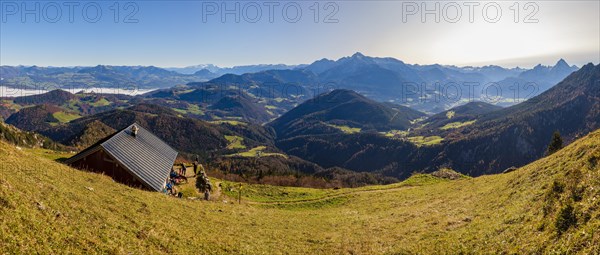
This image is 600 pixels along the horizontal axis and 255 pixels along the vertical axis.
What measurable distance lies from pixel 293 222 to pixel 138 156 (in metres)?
23.5

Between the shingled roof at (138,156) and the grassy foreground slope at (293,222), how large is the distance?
31.5 ft

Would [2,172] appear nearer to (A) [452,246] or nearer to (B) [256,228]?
(B) [256,228]

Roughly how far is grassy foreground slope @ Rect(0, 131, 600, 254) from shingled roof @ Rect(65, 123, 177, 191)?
9.60m

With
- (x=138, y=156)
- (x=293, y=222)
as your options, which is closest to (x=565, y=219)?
(x=293, y=222)

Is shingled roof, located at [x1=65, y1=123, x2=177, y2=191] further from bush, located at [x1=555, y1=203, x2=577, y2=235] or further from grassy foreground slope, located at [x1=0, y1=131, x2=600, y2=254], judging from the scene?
bush, located at [x1=555, y1=203, x2=577, y2=235]

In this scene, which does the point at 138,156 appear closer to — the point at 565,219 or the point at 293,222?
the point at 293,222

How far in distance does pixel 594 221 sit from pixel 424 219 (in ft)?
50.9

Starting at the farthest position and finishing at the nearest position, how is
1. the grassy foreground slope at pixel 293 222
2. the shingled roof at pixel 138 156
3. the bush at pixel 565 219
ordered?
the shingled roof at pixel 138 156
the bush at pixel 565 219
the grassy foreground slope at pixel 293 222

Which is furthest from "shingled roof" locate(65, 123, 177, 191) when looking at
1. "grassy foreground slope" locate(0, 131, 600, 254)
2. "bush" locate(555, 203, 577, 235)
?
"bush" locate(555, 203, 577, 235)

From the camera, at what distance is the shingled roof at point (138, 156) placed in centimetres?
3816

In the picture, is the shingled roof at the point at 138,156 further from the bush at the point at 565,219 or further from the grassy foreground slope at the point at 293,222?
the bush at the point at 565,219

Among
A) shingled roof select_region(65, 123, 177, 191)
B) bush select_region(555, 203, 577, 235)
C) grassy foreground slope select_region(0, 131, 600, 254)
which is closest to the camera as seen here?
grassy foreground slope select_region(0, 131, 600, 254)

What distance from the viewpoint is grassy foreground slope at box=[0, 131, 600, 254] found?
1441 centimetres

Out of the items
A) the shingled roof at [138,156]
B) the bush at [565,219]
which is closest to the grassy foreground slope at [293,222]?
the bush at [565,219]
